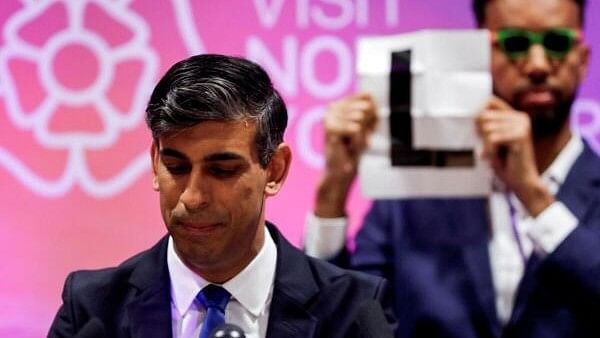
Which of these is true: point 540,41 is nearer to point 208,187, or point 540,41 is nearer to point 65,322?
point 208,187

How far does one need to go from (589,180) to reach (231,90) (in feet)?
2.70

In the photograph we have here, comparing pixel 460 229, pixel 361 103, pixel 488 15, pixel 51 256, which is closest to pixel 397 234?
pixel 460 229

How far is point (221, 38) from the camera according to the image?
7.79ft

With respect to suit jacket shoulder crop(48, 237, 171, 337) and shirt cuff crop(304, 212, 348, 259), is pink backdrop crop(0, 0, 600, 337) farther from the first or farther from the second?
suit jacket shoulder crop(48, 237, 171, 337)

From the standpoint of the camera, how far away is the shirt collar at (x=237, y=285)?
1.54 meters

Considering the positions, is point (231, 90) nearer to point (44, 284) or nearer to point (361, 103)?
point (361, 103)

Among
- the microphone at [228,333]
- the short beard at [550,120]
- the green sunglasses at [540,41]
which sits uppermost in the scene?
the green sunglasses at [540,41]

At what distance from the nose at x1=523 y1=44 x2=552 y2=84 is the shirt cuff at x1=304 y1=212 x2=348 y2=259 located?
0.44 metres

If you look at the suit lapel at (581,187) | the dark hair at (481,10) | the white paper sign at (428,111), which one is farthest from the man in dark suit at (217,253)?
the dark hair at (481,10)

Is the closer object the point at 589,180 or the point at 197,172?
the point at 197,172

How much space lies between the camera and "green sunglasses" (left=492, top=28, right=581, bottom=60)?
1939 mm

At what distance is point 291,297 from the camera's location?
1540 mm

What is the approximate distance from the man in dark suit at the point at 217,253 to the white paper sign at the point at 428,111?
27 cm

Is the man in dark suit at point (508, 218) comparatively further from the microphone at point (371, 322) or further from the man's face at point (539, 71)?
the microphone at point (371, 322)
